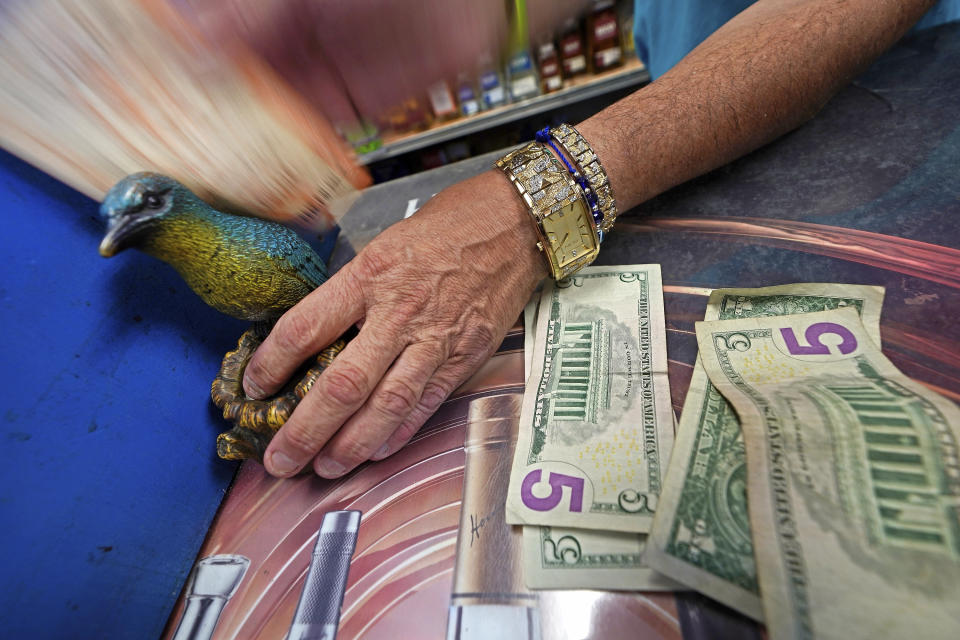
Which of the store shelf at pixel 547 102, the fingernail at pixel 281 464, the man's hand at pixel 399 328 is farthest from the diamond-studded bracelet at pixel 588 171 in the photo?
the store shelf at pixel 547 102

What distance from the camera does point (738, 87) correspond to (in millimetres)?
856

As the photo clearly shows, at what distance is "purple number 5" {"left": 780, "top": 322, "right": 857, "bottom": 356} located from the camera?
67 centimetres

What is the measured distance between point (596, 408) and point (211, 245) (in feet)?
2.08

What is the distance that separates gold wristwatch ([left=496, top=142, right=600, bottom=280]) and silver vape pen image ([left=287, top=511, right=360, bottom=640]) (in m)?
0.54

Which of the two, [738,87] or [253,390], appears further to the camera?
[738,87]

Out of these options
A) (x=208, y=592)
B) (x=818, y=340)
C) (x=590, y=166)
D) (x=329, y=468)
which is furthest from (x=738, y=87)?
(x=208, y=592)

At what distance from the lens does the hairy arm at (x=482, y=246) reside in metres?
0.69

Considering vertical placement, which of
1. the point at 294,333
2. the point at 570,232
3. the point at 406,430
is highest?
the point at 570,232

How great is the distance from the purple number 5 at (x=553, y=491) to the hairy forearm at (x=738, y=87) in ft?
1.77

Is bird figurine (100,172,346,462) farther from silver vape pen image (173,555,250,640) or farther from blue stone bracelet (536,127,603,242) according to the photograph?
blue stone bracelet (536,127,603,242)

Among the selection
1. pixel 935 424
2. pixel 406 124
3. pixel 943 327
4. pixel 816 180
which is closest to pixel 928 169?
pixel 816 180

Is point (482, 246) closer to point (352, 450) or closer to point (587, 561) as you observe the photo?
point (352, 450)

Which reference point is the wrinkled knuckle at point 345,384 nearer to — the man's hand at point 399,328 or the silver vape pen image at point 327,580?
the man's hand at point 399,328

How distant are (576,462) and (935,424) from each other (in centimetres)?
41
